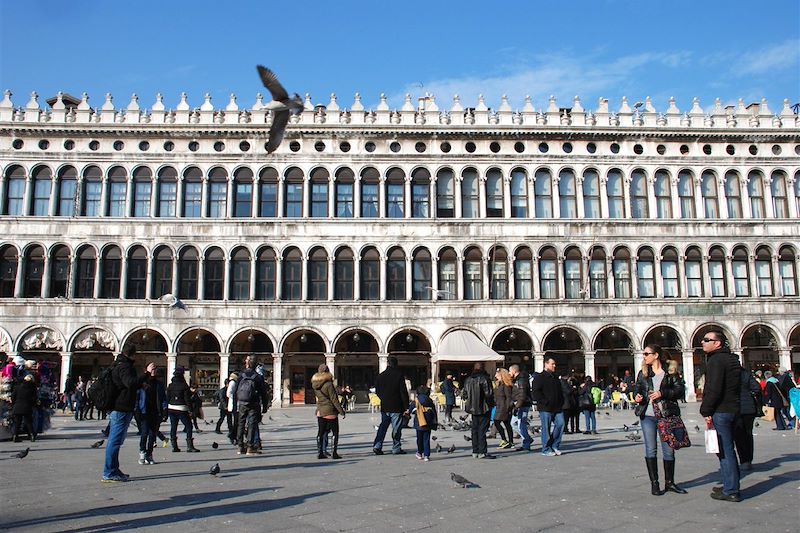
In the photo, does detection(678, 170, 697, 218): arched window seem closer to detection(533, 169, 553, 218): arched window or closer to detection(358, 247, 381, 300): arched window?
detection(533, 169, 553, 218): arched window

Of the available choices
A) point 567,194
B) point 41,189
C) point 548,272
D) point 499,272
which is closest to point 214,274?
point 41,189

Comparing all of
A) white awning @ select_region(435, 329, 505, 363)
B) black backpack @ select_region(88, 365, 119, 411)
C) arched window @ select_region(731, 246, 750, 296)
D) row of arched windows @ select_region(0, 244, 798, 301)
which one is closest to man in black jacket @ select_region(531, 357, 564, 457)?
black backpack @ select_region(88, 365, 119, 411)

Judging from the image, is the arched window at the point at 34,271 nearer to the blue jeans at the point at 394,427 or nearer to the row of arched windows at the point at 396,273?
the row of arched windows at the point at 396,273

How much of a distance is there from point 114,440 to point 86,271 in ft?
84.7

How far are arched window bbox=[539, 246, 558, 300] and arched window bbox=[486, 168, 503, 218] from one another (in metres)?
2.74

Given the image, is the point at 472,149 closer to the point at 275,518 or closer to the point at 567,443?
the point at 567,443

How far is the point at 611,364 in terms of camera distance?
35.6m

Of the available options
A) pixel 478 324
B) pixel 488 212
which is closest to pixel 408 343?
pixel 478 324

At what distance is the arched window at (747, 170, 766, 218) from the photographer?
3497 centimetres

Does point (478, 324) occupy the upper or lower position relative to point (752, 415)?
upper

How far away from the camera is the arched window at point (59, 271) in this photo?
107 feet

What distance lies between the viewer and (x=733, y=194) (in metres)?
35.1

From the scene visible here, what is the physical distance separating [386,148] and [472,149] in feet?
13.3

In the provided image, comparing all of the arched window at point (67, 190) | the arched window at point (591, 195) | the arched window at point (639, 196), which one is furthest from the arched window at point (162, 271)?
the arched window at point (639, 196)
